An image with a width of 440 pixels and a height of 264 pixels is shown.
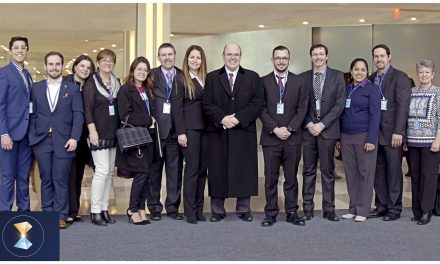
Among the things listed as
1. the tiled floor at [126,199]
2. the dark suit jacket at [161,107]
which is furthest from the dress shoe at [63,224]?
the dark suit jacket at [161,107]

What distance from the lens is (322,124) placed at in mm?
4539

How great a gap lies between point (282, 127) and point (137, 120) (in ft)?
4.04

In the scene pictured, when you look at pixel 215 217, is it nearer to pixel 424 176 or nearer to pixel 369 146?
pixel 369 146

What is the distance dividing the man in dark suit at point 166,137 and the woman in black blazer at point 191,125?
0.09 metres

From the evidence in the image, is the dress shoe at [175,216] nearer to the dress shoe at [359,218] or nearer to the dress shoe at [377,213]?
the dress shoe at [359,218]

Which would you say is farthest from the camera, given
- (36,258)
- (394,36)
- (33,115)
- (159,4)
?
(394,36)

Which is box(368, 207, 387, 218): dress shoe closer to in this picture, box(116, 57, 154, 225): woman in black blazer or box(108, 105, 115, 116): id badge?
box(116, 57, 154, 225): woman in black blazer

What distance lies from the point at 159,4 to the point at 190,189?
2.45 metres

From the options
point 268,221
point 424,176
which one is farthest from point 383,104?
point 268,221

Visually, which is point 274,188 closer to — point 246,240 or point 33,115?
point 246,240

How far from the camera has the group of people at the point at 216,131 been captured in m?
4.27

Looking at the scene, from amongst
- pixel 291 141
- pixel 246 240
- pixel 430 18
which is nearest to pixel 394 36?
pixel 430 18

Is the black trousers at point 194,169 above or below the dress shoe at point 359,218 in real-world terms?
above

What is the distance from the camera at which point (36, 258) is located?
3.15 metres
